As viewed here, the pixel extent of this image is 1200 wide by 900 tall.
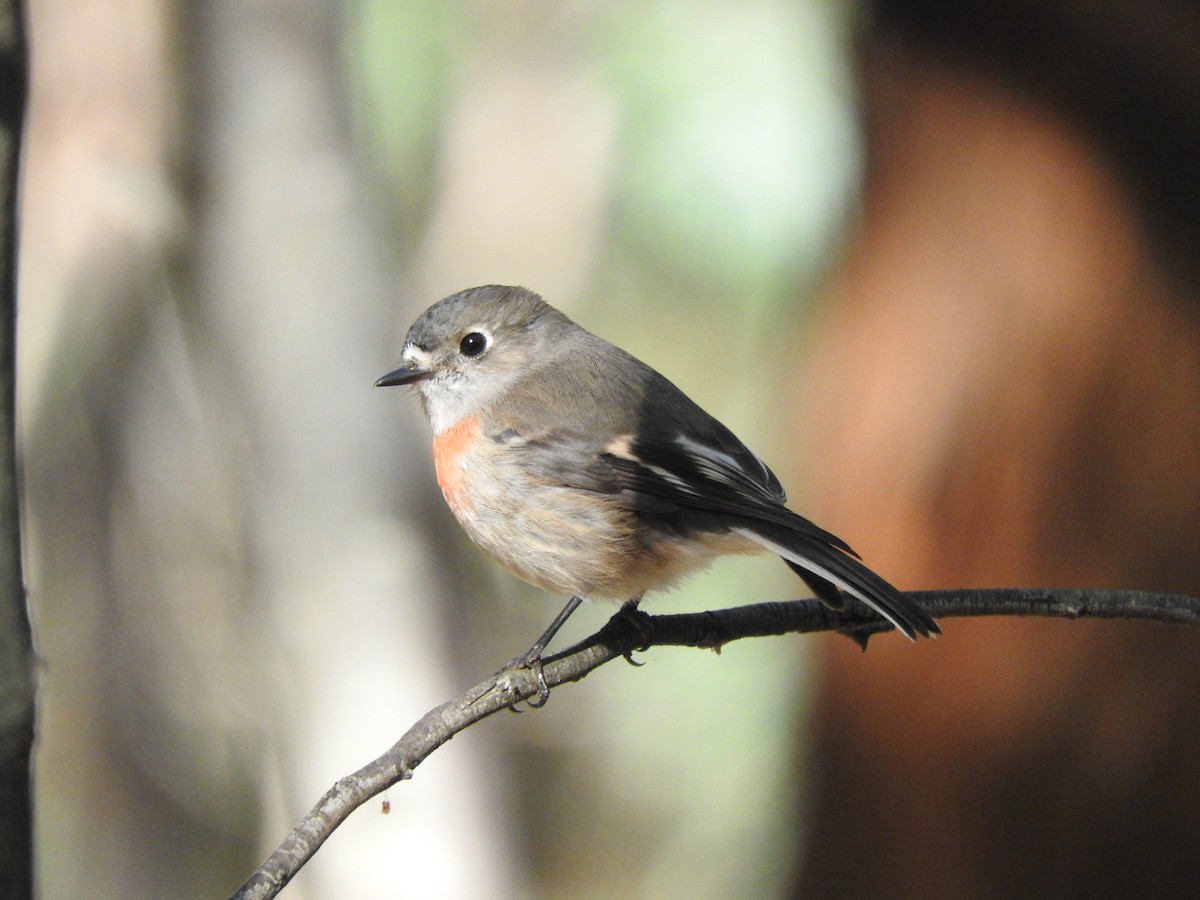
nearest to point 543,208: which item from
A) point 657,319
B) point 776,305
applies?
point 657,319

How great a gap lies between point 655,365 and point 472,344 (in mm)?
2329

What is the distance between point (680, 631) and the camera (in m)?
1.63

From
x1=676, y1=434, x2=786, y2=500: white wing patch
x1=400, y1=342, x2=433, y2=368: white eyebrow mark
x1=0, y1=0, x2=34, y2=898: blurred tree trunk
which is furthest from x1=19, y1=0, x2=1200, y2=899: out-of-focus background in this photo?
x1=0, y1=0, x2=34, y2=898: blurred tree trunk

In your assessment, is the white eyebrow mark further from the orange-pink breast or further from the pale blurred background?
the pale blurred background

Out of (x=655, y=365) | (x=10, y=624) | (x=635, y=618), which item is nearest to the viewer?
(x=10, y=624)

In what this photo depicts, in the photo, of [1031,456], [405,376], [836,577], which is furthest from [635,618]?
[1031,456]

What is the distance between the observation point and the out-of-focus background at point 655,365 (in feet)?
10.8

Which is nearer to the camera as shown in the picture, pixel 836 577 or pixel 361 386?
pixel 836 577

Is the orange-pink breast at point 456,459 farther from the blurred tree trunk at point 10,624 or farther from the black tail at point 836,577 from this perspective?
the blurred tree trunk at point 10,624

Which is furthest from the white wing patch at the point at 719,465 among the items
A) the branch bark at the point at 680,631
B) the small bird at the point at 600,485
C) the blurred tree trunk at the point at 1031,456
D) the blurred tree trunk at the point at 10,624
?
the blurred tree trunk at the point at 1031,456

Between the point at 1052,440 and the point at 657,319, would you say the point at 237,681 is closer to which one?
the point at 657,319

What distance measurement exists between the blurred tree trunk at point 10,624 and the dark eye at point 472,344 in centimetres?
97

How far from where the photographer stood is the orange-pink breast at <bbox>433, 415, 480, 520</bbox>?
6.03 feet

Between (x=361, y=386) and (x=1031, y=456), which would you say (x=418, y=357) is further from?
(x=1031, y=456)
